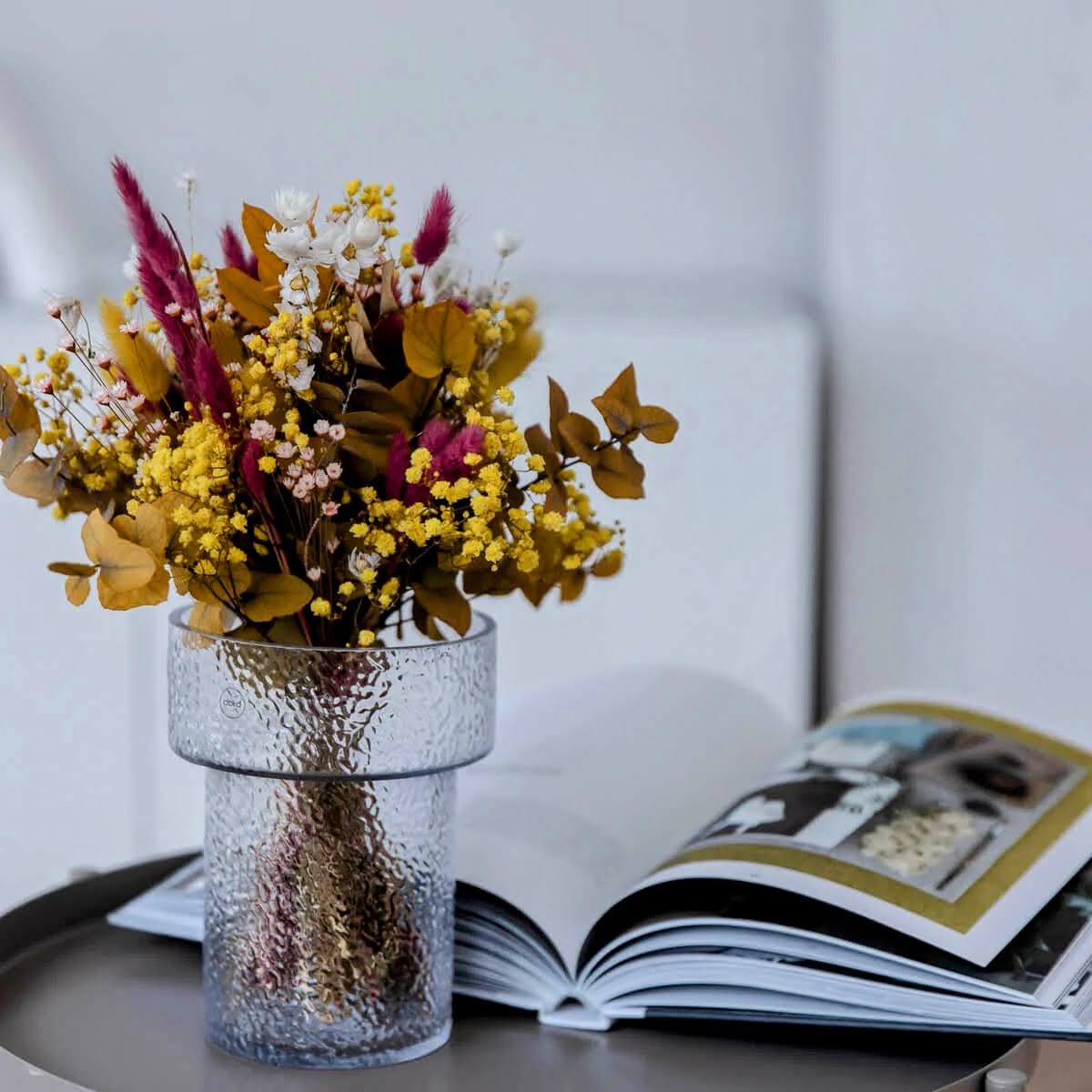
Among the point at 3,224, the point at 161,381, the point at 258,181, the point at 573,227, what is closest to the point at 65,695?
the point at 3,224

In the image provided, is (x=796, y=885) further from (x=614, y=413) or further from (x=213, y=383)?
(x=213, y=383)

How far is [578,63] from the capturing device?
68.3 inches

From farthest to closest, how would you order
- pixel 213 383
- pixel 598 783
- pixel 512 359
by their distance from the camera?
pixel 598 783
pixel 512 359
pixel 213 383

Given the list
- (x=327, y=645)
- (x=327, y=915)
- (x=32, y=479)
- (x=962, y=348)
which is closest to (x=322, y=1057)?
(x=327, y=915)

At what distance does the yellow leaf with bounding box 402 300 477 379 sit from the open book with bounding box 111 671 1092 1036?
0.27 metres

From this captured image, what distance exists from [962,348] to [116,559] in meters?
1.07

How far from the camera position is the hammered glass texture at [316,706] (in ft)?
2.15

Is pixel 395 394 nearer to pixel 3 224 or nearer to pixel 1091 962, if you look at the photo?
pixel 1091 962

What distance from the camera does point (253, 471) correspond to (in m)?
0.62

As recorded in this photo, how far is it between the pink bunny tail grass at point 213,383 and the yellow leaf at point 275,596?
0.07 metres

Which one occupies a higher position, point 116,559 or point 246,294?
point 246,294

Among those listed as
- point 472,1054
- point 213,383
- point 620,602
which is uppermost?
point 213,383

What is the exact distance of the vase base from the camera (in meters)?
0.68

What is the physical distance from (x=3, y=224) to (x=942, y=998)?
128 centimetres
